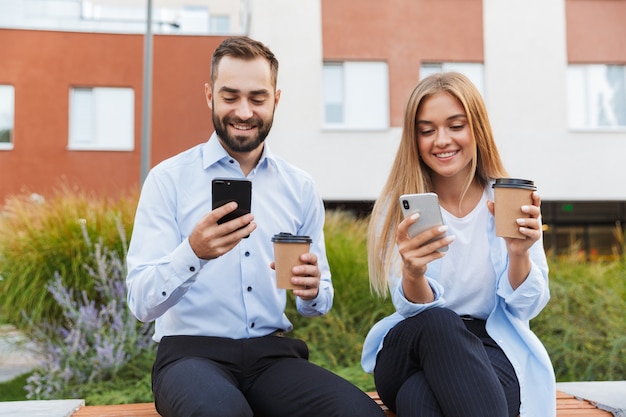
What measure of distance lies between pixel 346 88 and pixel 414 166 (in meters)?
11.3

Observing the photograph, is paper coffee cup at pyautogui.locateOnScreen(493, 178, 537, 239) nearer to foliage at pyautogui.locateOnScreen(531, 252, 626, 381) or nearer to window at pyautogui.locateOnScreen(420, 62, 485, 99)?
foliage at pyautogui.locateOnScreen(531, 252, 626, 381)

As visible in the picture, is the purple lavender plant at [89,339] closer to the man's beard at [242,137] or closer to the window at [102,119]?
the man's beard at [242,137]

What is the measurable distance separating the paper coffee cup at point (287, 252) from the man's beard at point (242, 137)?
0.44 metres

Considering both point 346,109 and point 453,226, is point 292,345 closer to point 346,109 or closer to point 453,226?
point 453,226

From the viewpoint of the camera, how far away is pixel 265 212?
273 cm

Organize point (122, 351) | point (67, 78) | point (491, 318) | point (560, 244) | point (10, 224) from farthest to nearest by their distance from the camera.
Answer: point (560, 244) → point (67, 78) → point (10, 224) → point (122, 351) → point (491, 318)

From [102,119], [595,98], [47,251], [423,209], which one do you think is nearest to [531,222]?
[423,209]

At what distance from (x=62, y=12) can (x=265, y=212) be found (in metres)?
17.4

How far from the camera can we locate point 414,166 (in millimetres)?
2721

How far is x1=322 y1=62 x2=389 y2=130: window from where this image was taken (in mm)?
13773

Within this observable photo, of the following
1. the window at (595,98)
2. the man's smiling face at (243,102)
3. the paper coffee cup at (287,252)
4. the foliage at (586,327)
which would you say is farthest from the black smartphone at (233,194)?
the window at (595,98)

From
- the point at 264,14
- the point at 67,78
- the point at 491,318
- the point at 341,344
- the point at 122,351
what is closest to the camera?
the point at 491,318

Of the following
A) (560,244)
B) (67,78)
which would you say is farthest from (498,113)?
(67,78)

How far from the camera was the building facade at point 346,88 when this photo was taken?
1376 cm
